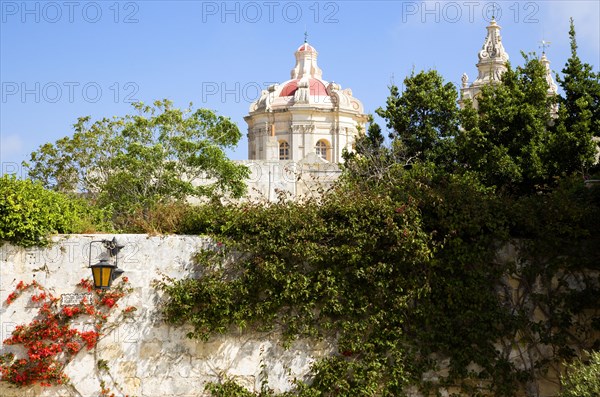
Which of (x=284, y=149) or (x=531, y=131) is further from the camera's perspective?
(x=284, y=149)

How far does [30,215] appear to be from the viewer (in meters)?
9.20

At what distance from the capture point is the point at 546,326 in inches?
368

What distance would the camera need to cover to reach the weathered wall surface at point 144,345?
922cm

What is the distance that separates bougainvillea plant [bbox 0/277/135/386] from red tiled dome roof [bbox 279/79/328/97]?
153 ft

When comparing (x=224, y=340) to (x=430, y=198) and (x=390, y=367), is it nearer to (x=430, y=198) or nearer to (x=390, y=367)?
(x=390, y=367)

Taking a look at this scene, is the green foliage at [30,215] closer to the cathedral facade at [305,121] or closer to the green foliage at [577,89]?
the green foliage at [577,89]

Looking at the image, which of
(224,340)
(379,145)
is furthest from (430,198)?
(379,145)

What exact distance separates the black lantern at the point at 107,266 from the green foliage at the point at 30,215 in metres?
0.52

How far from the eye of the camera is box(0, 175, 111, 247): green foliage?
911 centimetres

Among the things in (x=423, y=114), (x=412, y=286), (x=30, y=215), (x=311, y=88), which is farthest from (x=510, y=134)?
(x=311, y=88)

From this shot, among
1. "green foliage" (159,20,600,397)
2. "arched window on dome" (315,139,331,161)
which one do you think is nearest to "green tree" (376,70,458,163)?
"green foliage" (159,20,600,397)

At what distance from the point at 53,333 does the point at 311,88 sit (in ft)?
155

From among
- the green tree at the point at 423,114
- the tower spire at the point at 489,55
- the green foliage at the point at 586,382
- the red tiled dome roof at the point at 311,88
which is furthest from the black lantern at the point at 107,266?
the red tiled dome roof at the point at 311,88

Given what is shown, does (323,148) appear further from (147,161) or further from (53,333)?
(53,333)
